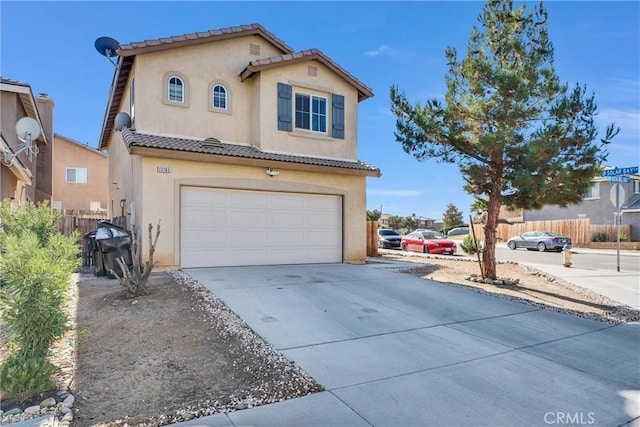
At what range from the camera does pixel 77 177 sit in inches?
1109

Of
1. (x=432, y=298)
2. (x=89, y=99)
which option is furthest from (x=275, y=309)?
(x=89, y=99)

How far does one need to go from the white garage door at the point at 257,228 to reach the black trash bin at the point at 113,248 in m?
1.44

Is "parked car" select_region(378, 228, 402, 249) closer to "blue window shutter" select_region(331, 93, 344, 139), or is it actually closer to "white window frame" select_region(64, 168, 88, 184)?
"blue window shutter" select_region(331, 93, 344, 139)

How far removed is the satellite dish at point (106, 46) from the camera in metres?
14.0

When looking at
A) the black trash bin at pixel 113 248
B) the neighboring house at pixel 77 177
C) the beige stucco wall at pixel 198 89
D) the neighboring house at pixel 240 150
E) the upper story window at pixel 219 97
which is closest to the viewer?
the black trash bin at pixel 113 248

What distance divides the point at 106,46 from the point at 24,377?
536 inches

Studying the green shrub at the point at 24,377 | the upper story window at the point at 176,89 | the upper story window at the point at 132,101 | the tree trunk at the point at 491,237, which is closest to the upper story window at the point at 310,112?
the upper story window at the point at 176,89

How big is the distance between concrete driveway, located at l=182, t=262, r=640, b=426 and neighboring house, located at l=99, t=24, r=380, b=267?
2.44 metres

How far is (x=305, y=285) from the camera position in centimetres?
930

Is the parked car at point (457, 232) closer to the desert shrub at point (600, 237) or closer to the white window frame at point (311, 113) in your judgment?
the desert shrub at point (600, 237)

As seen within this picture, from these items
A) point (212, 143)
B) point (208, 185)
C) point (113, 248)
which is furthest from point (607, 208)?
point (113, 248)

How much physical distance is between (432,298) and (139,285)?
20.5 feet

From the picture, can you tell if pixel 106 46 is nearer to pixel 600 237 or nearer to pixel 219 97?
pixel 219 97

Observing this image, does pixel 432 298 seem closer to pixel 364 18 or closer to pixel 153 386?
pixel 153 386
